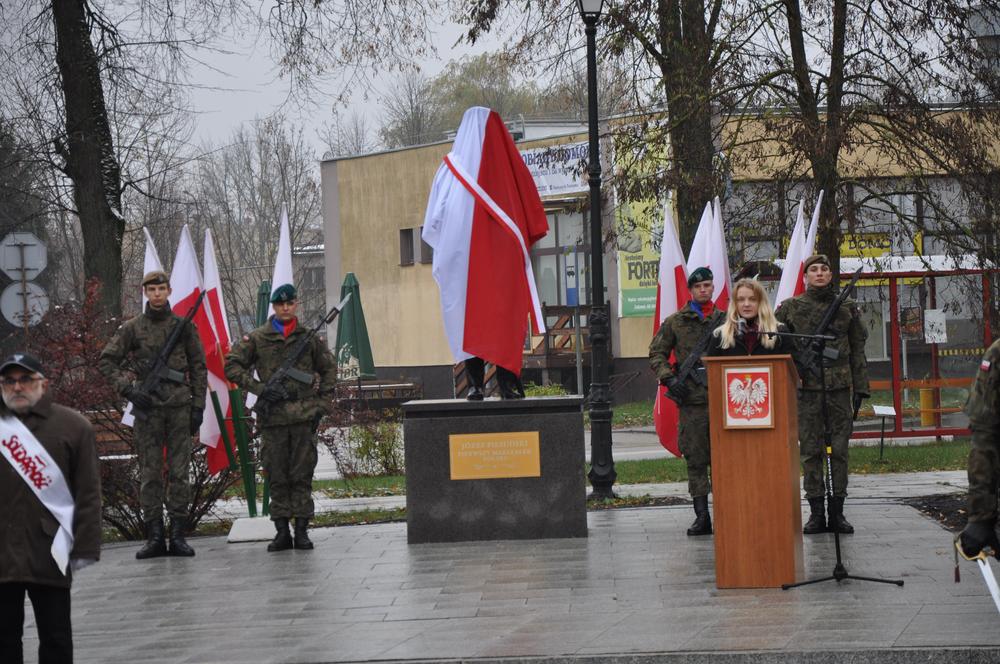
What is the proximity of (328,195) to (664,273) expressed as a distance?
126 feet

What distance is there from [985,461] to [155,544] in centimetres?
736

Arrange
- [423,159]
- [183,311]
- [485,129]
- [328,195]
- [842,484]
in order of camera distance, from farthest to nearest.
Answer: [328,195] < [423,159] < [183,311] < [485,129] < [842,484]

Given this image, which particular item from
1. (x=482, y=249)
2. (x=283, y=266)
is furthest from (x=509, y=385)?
(x=283, y=266)

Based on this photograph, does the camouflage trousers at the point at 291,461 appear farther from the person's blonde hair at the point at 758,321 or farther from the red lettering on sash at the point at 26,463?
the red lettering on sash at the point at 26,463

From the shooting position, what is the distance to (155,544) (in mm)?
11242

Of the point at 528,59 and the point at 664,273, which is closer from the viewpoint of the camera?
the point at 664,273

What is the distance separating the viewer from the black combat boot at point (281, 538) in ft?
37.1

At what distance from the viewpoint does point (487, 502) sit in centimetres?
1109

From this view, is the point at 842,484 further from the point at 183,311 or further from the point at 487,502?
the point at 183,311

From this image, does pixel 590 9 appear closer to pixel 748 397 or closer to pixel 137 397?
pixel 137 397

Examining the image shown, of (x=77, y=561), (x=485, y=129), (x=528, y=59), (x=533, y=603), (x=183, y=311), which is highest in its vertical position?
(x=528, y=59)

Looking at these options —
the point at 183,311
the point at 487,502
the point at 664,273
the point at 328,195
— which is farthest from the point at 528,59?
the point at 328,195

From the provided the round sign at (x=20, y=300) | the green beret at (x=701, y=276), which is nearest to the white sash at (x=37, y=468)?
the green beret at (x=701, y=276)

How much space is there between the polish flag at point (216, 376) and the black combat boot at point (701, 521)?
4.25 metres
